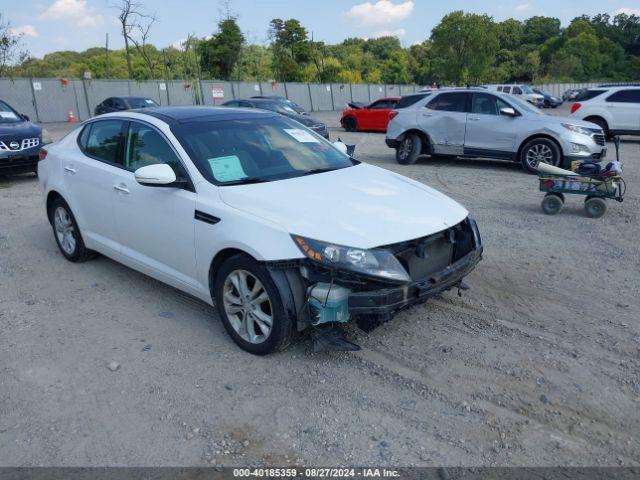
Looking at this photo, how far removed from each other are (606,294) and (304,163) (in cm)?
289

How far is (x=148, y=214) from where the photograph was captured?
4391 mm

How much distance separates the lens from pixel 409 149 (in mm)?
12602

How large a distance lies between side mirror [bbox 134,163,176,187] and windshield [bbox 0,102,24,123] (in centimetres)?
850

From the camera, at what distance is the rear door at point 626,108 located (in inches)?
647

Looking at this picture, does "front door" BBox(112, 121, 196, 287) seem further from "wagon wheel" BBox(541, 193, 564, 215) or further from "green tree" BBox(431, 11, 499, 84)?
"green tree" BBox(431, 11, 499, 84)

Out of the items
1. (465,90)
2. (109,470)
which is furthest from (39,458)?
(465,90)

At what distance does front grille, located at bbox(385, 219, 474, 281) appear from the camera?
143 inches

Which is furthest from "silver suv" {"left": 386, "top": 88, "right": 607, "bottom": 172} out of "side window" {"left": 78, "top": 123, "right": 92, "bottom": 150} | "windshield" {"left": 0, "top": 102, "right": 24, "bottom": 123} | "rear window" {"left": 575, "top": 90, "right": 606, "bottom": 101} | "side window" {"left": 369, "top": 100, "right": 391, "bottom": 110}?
"side window" {"left": 369, "top": 100, "right": 391, "bottom": 110}

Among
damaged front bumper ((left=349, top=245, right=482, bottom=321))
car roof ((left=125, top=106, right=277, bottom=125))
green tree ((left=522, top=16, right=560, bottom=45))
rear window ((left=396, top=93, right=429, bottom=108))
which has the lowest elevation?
damaged front bumper ((left=349, top=245, right=482, bottom=321))

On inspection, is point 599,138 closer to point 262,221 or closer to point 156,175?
point 262,221

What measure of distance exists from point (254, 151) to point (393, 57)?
298 ft

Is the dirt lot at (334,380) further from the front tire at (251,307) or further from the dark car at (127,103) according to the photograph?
the dark car at (127,103)

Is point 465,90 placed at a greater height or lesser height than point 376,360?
greater

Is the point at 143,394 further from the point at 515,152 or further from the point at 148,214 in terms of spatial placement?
the point at 515,152
